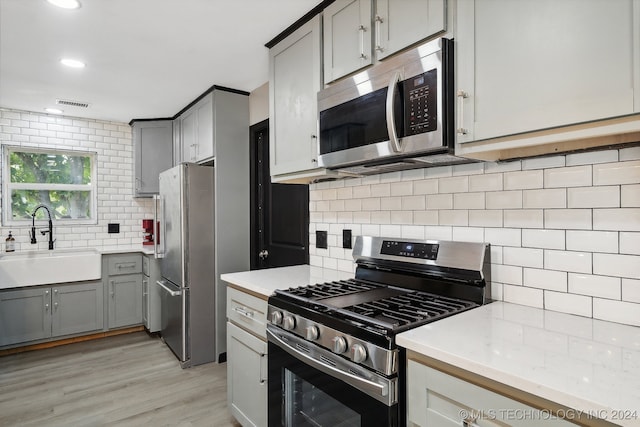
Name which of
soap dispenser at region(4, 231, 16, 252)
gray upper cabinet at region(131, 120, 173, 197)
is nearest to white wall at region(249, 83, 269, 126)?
gray upper cabinet at region(131, 120, 173, 197)

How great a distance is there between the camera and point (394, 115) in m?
1.45

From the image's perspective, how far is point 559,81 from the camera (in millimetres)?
1048

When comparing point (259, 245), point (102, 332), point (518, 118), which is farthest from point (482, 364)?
point (102, 332)

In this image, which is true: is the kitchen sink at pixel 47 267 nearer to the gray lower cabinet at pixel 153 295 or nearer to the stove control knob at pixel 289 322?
the gray lower cabinet at pixel 153 295

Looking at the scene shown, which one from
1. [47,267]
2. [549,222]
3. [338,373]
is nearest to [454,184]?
[549,222]

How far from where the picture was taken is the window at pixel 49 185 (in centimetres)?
Result: 386

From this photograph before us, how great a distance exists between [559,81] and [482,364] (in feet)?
2.69

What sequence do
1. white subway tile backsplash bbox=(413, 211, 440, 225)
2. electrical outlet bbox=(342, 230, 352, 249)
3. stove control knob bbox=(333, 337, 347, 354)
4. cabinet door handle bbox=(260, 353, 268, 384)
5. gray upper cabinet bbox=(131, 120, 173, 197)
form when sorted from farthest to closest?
gray upper cabinet bbox=(131, 120, 173, 197), electrical outlet bbox=(342, 230, 352, 249), cabinet door handle bbox=(260, 353, 268, 384), white subway tile backsplash bbox=(413, 211, 440, 225), stove control knob bbox=(333, 337, 347, 354)

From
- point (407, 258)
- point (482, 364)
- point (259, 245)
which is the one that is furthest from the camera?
point (259, 245)

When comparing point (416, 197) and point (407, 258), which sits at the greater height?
point (416, 197)

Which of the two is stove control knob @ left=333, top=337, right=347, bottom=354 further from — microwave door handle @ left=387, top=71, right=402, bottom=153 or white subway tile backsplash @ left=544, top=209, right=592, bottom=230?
white subway tile backsplash @ left=544, top=209, right=592, bottom=230

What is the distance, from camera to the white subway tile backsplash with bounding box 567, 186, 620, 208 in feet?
3.91

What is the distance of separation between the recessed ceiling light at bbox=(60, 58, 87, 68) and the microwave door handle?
2.45 metres

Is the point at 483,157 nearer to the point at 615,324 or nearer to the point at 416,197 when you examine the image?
the point at 416,197
